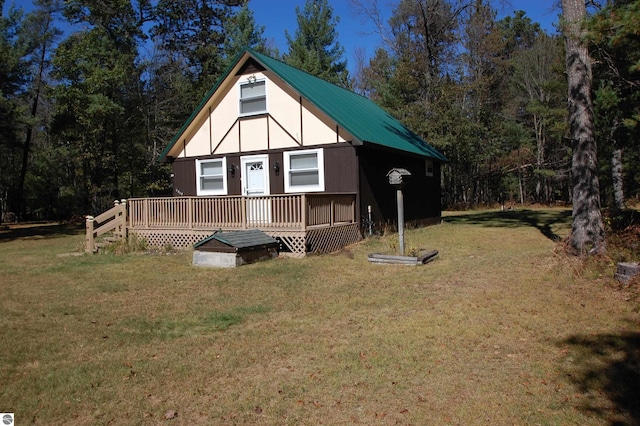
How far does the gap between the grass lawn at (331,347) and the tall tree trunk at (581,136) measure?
31.7 inches

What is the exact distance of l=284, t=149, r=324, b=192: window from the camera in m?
14.8

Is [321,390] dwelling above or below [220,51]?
below

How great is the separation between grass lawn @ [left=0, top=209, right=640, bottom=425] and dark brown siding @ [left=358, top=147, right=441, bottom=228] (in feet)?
18.6

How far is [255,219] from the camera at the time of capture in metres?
12.7

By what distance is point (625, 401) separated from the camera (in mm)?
3742

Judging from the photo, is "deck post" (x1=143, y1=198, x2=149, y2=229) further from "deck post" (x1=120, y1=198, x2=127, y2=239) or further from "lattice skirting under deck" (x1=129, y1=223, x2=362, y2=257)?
"deck post" (x1=120, y1=198, x2=127, y2=239)

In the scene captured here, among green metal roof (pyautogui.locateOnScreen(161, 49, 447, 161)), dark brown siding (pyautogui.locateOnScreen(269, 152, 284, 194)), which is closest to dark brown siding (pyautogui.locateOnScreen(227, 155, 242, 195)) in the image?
dark brown siding (pyautogui.locateOnScreen(269, 152, 284, 194))

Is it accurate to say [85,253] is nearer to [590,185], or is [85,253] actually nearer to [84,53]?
[590,185]

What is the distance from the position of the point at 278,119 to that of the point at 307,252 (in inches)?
211

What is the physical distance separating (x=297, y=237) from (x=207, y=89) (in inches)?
827

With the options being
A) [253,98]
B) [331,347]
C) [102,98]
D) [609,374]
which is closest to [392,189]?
[253,98]

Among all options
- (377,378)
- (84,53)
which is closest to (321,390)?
(377,378)

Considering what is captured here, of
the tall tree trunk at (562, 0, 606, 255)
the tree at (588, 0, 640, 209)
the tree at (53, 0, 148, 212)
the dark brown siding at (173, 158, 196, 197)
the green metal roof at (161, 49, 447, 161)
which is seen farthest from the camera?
the tree at (53, 0, 148, 212)

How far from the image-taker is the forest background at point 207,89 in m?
25.2
